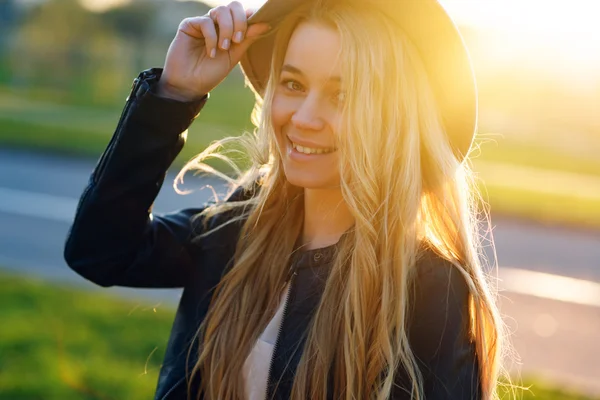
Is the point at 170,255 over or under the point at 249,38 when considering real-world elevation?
under

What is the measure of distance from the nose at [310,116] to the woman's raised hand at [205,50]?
10.6 inches

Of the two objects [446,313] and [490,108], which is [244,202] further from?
[490,108]

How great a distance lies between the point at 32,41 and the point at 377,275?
2191 centimetres

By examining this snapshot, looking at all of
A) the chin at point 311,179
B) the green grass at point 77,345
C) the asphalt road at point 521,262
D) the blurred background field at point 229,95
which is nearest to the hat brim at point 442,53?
the chin at point 311,179

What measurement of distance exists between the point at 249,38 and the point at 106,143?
34.6ft

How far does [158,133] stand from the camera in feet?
7.60

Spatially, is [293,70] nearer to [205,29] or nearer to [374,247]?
[205,29]

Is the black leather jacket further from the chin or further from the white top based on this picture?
the chin

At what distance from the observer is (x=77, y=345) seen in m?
4.45

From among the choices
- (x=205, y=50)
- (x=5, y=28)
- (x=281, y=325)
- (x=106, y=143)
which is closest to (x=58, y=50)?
(x=5, y=28)

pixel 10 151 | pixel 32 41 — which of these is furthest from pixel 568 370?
pixel 32 41

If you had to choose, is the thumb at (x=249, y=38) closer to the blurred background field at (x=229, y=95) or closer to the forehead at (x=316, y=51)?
the forehead at (x=316, y=51)

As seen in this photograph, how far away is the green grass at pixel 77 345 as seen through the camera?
3.95m

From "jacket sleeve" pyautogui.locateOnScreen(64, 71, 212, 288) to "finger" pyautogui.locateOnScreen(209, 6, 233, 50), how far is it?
0.62 feet
